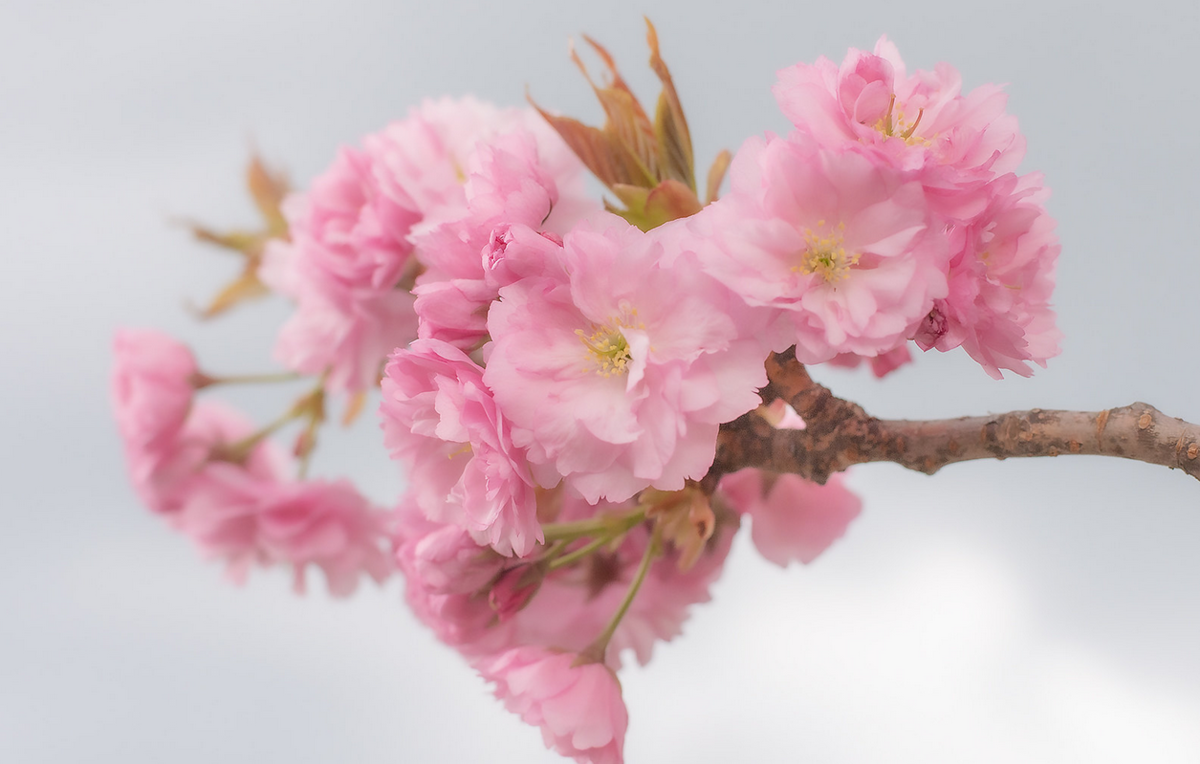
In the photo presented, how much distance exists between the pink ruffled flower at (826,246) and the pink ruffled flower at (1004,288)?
3cm

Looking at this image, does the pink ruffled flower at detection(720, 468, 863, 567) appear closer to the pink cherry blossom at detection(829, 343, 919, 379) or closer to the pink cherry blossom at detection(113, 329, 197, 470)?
the pink cherry blossom at detection(829, 343, 919, 379)

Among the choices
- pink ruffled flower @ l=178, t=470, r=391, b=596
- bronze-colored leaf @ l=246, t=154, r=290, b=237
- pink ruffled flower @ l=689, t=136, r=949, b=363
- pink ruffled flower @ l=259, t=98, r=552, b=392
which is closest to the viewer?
pink ruffled flower @ l=689, t=136, r=949, b=363

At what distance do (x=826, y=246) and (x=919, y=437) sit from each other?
6.1 inches

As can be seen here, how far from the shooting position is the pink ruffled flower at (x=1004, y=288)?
0.43 m

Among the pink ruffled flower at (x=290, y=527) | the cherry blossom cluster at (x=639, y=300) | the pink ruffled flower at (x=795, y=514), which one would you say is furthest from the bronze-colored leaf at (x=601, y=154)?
the pink ruffled flower at (x=290, y=527)

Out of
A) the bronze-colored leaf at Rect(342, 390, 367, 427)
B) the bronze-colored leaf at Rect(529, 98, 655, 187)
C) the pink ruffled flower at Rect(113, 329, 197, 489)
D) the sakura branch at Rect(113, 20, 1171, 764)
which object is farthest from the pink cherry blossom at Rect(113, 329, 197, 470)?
the bronze-colored leaf at Rect(529, 98, 655, 187)

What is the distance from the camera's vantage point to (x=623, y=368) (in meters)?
0.43

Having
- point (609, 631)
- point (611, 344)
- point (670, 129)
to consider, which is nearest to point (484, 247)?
point (611, 344)

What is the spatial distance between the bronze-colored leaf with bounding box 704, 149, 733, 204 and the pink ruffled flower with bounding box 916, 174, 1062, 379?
188mm

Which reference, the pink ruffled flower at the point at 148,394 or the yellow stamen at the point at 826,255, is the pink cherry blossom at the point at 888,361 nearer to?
the yellow stamen at the point at 826,255

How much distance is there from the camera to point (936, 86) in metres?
0.47

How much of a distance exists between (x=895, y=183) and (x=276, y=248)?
24.0 inches

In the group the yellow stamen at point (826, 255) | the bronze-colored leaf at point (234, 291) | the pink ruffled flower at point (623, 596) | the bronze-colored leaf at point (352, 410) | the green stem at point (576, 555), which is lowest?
the pink ruffled flower at point (623, 596)

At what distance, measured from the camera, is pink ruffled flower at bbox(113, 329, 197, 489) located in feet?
2.91
